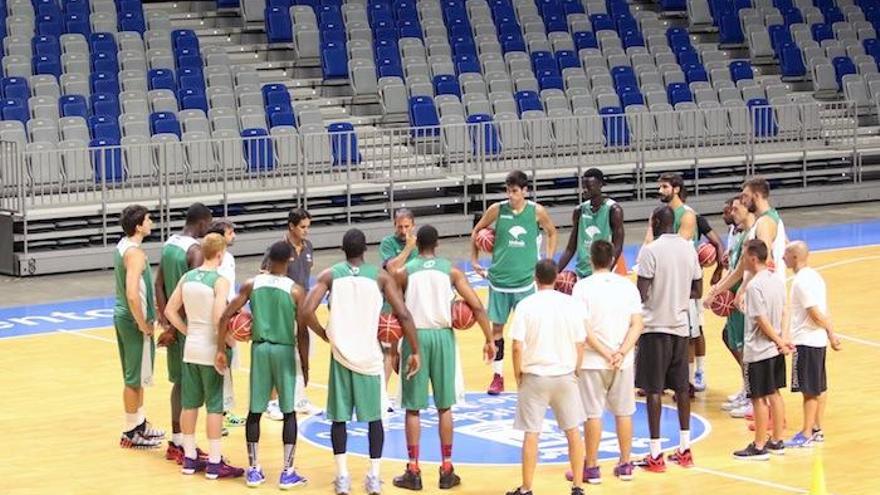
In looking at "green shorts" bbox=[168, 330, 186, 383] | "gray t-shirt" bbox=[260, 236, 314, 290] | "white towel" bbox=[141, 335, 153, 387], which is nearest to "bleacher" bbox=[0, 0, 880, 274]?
"gray t-shirt" bbox=[260, 236, 314, 290]

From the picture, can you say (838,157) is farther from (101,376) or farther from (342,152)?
(101,376)

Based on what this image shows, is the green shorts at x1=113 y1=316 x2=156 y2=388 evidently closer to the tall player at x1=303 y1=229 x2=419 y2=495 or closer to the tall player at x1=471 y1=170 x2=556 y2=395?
the tall player at x1=303 y1=229 x2=419 y2=495

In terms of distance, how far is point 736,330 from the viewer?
14797mm

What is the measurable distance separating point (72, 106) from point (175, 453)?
1290 centimetres

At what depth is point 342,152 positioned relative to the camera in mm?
26797

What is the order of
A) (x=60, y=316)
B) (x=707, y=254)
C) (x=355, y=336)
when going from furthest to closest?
(x=60, y=316)
(x=707, y=254)
(x=355, y=336)

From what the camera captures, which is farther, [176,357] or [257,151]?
[257,151]

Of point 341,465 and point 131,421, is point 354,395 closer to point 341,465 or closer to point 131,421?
point 341,465

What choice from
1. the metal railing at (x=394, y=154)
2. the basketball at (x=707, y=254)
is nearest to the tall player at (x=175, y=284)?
the basketball at (x=707, y=254)

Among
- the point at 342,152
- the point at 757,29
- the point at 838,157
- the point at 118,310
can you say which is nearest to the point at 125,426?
the point at 118,310

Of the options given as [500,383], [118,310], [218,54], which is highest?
[218,54]

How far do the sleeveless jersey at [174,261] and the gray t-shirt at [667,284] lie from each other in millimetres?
3457

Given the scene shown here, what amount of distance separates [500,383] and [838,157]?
16798 millimetres

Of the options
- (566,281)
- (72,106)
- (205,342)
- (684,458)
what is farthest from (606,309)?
(72,106)
